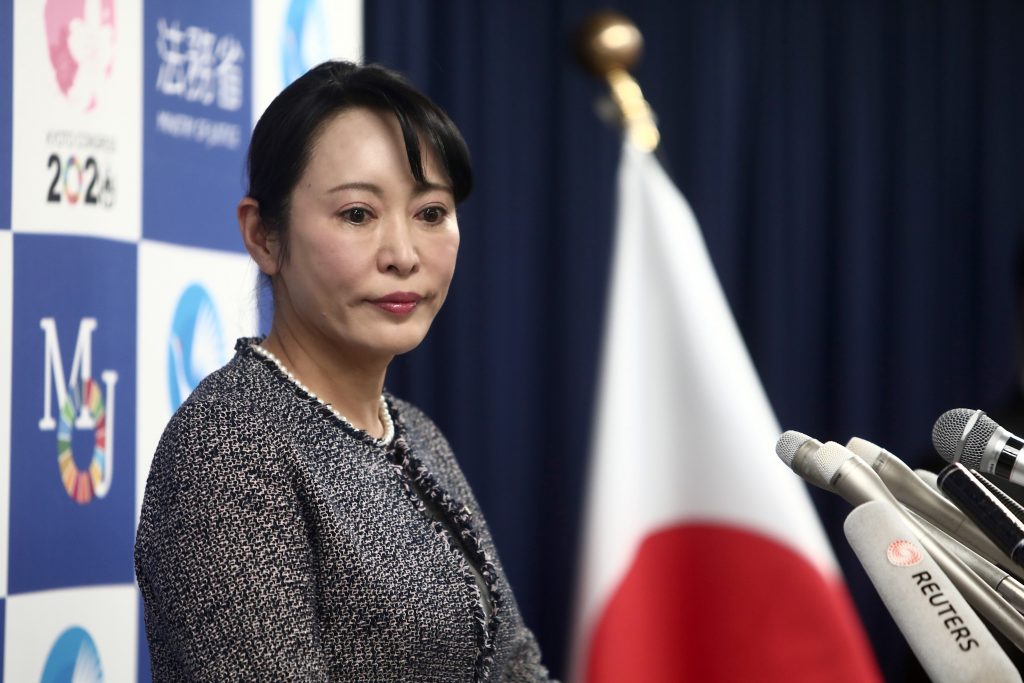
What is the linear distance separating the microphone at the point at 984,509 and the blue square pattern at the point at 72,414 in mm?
1006

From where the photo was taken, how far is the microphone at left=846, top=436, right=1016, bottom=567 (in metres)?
0.72

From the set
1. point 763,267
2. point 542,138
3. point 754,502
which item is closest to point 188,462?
point 754,502

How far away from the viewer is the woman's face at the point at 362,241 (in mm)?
1171

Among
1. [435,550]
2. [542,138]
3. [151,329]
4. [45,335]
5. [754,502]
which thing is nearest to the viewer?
[435,550]

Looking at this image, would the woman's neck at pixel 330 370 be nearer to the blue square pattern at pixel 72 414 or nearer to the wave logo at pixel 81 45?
the blue square pattern at pixel 72 414

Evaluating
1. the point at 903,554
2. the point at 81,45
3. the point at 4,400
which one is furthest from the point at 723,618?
the point at 903,554

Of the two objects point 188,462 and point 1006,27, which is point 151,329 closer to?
point 188,462

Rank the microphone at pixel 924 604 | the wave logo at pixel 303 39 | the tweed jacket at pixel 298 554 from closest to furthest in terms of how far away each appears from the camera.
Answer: the microphone at pixel 924 604
the tweed jacket at pixel 298 554
the wave logo at pixel 303 39

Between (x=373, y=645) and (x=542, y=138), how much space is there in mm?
1750

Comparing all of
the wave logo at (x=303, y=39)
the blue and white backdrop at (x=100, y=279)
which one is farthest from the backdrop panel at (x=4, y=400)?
the wave logo at (x=303, y=39)

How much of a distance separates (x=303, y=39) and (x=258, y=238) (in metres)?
0.88

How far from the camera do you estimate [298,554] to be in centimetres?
104

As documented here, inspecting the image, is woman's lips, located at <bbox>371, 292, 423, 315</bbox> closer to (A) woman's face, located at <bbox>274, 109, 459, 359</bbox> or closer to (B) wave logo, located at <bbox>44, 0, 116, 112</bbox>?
(A) woman's face, located at <bbox>274, 109, 459, 359</bbox>

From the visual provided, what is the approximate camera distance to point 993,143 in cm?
293
